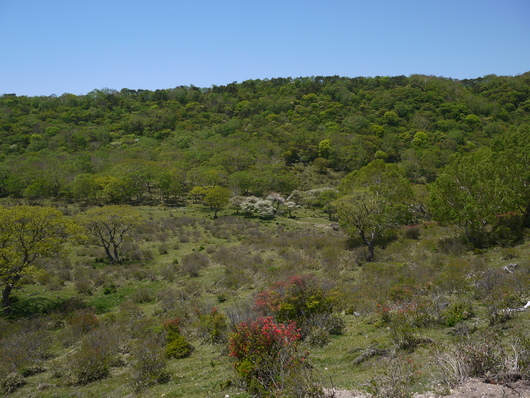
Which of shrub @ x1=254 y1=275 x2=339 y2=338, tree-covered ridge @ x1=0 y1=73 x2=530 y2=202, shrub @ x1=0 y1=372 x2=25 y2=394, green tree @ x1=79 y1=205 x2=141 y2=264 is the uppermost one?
tree-covered ridge @ x1=0 y1=73 x2=530 y2=202

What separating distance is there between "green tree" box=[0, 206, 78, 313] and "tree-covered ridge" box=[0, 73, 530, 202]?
3557 cm

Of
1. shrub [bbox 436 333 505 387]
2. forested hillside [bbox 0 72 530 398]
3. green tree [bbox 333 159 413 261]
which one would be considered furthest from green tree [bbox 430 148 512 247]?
shrub [bbox 436 333 505 387]

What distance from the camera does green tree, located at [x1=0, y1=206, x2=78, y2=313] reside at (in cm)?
1811

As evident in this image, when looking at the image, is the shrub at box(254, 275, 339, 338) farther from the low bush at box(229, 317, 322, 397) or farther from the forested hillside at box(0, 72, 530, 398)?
the low bush at box(229, 317, 322, 397)

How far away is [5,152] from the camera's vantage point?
282 feet

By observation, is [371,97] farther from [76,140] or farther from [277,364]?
[277,364]

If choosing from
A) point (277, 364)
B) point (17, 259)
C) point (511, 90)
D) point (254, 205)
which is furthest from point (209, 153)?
point (511, 90)

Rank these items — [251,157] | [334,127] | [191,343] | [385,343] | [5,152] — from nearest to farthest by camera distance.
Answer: [385,343], [191,343], [251,157], [5,152], [334,127]

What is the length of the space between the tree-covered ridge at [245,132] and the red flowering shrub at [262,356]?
5101 centimetres

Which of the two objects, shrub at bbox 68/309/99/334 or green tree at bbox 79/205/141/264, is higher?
green tree at bbox 79/205/141/264

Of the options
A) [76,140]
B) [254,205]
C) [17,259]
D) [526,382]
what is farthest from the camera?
[76,140]

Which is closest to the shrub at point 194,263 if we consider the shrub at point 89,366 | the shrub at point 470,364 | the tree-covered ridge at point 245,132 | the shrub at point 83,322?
the shrub at point 83,322

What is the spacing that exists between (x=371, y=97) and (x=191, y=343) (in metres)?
142

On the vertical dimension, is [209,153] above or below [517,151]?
above
